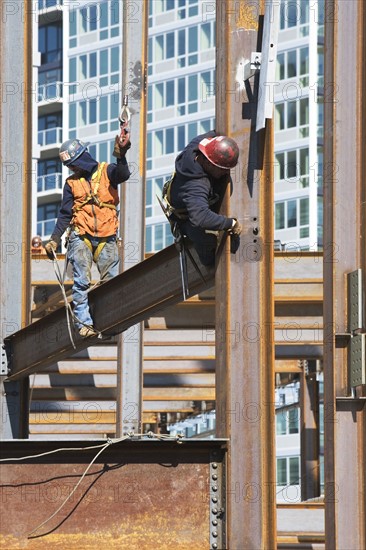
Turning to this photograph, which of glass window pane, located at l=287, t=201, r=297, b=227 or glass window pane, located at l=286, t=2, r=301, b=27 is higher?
glass window pane, located at l=286, t=2, r=301, b=27

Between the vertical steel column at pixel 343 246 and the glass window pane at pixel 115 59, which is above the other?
the glass window pane at pixel 115 59

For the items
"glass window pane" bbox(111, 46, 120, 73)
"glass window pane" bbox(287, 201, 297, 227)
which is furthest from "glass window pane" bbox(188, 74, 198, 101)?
"glass window pane" bbox(287, 201, 297, 227)

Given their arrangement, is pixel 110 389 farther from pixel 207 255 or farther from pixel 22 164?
pixel 207 255

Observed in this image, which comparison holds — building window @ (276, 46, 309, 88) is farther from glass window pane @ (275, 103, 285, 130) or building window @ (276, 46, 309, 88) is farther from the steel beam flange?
the steel beam flange

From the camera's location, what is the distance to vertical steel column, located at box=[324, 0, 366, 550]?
13359 mm

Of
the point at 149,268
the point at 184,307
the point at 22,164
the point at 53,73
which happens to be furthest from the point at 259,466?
the point at 53,73

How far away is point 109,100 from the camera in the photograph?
8425 cm

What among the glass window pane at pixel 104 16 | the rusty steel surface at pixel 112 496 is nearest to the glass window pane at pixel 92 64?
the glass window pane at pixel 104 16

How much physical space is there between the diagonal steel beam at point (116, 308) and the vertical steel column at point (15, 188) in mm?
412

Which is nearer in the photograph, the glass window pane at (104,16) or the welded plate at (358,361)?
the welded plate at (358,361)

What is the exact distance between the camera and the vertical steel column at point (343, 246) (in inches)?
526

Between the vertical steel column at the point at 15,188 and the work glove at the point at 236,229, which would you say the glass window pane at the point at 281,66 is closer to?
the vertical steel column at the point at 15,188

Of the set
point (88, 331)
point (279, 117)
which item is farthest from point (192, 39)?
point (88, 331)

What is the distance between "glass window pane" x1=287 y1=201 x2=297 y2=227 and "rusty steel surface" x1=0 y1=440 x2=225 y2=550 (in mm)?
73126
